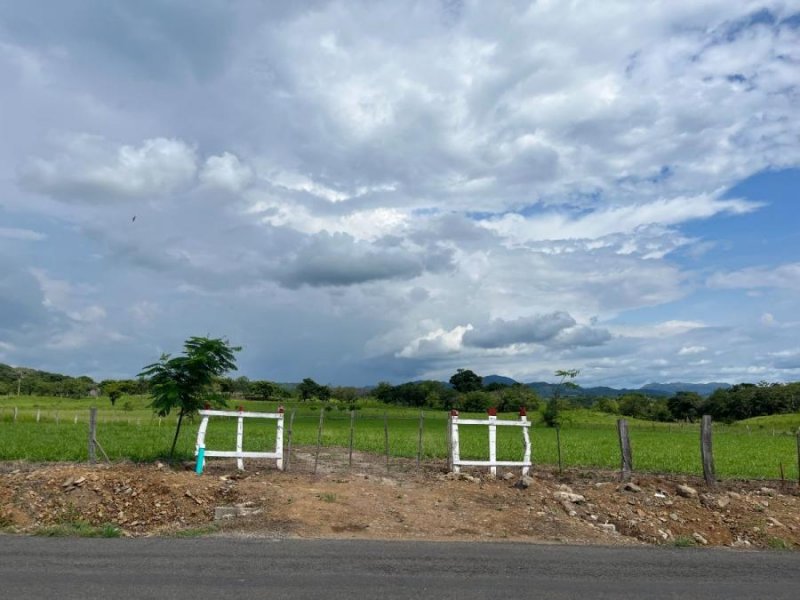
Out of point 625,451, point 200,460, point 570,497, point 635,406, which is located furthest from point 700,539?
point 635,406

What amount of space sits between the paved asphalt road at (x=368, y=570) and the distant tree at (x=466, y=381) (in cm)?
13412

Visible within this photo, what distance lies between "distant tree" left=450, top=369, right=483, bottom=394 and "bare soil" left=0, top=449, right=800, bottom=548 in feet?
423

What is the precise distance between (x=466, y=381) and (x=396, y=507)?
134 meters

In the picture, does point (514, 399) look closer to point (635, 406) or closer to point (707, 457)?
point (635, 406)

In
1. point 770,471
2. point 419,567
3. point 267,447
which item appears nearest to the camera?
point 419,567

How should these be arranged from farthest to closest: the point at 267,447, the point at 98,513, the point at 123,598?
the point at 267,447, the point at 98,513, the point at 123,598

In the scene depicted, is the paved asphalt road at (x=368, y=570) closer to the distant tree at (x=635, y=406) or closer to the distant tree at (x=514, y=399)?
the distant tree at (x=514, y=399)

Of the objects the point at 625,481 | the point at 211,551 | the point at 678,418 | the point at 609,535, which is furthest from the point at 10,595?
the point at 678,418

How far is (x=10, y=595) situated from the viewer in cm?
764

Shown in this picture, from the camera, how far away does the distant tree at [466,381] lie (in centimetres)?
14575

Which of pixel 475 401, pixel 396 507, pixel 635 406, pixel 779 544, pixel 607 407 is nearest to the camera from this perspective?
pixel 779 544

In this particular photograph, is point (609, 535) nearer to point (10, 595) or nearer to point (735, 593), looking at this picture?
point (735, 593)

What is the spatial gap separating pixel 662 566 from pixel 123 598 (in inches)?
312

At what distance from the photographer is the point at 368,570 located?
9250 millimetres
